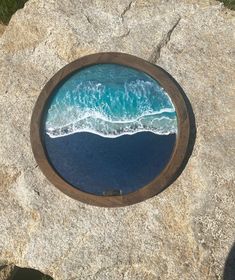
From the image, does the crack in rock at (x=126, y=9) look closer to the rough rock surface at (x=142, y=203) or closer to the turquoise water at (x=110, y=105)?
the rough rock surface at (x=142, y=203)

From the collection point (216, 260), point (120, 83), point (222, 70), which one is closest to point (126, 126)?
point (120, 83)

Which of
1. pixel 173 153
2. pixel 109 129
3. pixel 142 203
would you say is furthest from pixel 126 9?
pixel 142 203

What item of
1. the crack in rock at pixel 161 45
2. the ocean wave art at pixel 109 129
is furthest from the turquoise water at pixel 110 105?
the crack in rock at pixel 161 45

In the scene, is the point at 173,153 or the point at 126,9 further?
the point at 126,9

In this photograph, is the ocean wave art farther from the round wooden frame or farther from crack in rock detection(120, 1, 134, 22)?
crack in rock detection(120, 1, 134, 22)

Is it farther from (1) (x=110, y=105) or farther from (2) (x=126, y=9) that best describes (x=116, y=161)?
(2) (x=126, y=9)

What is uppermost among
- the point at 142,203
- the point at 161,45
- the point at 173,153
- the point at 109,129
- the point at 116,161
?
the point at 161,45
